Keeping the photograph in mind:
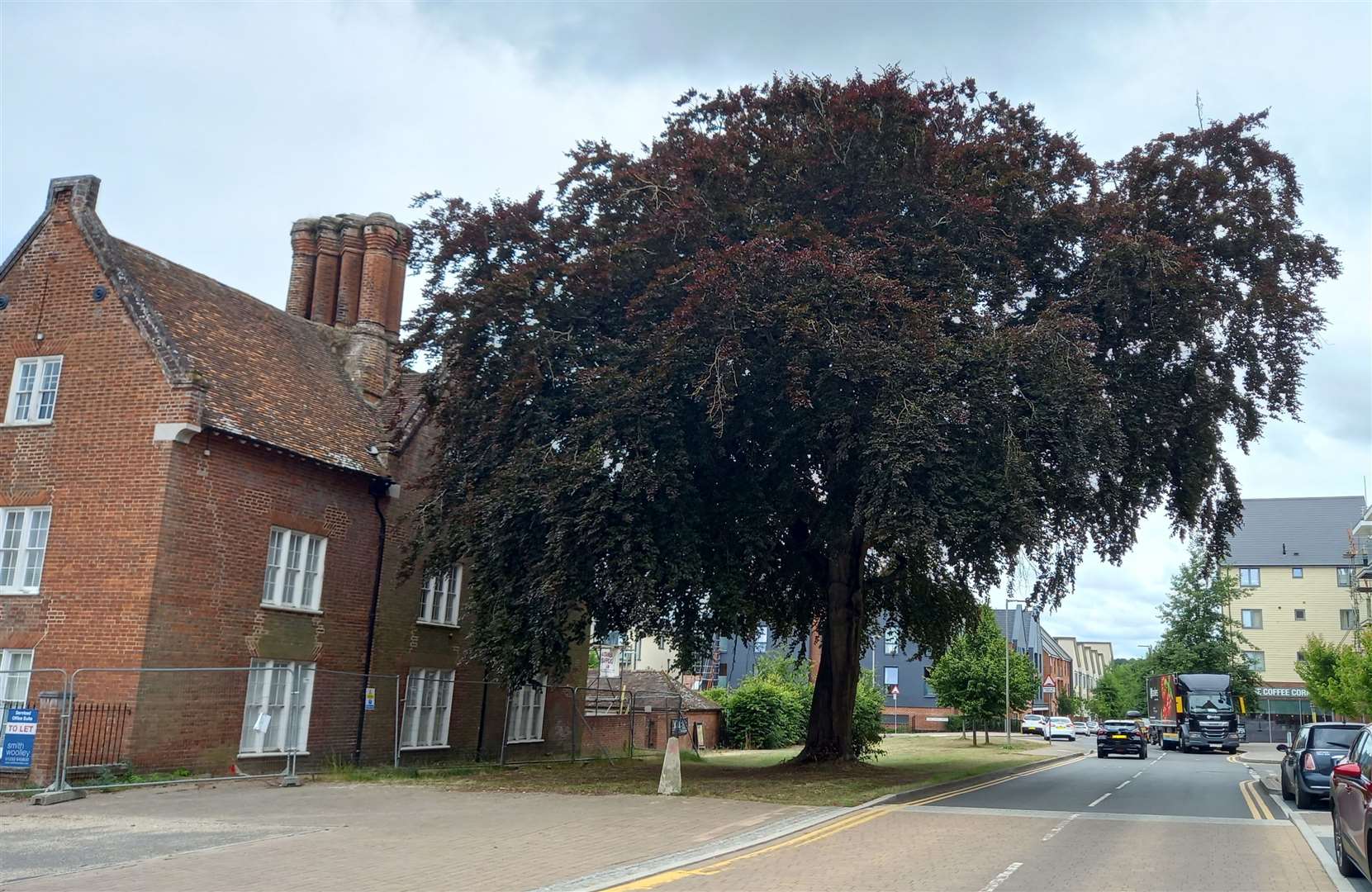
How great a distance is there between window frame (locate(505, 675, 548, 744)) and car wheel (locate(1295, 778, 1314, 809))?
19.0m

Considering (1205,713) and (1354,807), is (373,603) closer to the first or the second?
(1354,807)

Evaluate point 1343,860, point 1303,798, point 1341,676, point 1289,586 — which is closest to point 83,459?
point 1343,860

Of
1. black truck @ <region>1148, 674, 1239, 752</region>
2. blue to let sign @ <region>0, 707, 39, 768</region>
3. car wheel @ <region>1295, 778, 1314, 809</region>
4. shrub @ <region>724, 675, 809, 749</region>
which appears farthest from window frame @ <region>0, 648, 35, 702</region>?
black truck @ <region>1148, 674, 1239, 752</region>

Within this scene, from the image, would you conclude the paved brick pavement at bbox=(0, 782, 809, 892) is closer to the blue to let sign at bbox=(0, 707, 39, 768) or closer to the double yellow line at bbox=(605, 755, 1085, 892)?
the double yellow line at bbox=(605, 755, 1085, 892)

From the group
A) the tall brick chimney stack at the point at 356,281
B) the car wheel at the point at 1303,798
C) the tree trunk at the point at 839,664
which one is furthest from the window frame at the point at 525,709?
the car wheel at the point at 1303,798

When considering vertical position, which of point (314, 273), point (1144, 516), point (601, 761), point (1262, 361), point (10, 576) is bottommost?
point (601, 761)

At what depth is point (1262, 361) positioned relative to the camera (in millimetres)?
22906

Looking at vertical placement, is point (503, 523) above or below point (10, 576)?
above

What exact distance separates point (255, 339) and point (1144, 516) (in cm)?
2155

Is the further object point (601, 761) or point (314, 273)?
point (314, 273)

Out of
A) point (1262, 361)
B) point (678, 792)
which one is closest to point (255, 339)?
point (678, 792)

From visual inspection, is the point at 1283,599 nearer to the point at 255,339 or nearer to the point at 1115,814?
the point at 1115,814

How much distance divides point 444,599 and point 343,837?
1584 cm

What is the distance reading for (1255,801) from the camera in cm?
2139
